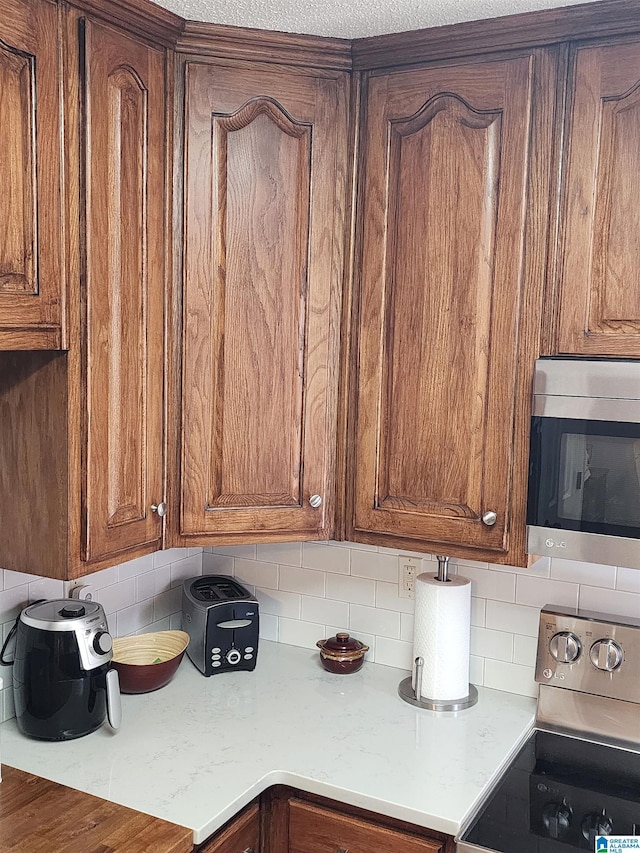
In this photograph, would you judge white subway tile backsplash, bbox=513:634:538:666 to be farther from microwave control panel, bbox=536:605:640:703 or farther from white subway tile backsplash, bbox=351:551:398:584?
white subway tile backsplash, bbox=351:551:398:584

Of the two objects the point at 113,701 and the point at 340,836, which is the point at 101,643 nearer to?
the point at 113,701

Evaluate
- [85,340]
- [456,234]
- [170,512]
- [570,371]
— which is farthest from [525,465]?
[85,340]

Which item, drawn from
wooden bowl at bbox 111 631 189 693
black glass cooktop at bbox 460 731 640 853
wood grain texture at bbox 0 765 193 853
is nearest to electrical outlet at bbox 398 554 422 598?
black glass cooktop at bbox 460 731 640 853

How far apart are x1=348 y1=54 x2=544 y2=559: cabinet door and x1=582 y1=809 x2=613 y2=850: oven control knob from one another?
1.81 feet

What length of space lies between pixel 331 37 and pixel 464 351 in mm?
746

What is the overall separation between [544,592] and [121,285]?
4.04 feet

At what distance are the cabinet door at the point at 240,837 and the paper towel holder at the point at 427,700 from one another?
498 mm

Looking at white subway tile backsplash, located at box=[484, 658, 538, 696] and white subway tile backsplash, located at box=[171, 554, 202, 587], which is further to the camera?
white subway tile backsplash, located at box=[171, 554, 202, 587]

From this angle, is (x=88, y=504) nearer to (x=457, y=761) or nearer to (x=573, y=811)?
(x=457, y=761)

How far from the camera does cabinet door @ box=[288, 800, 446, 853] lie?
5.41 feet

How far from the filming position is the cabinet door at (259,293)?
6.08 feet

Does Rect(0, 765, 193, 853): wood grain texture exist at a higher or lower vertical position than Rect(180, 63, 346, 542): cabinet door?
lower

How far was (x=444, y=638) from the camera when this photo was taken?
207cm

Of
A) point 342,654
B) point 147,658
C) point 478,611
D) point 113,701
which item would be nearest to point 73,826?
point 113,701
